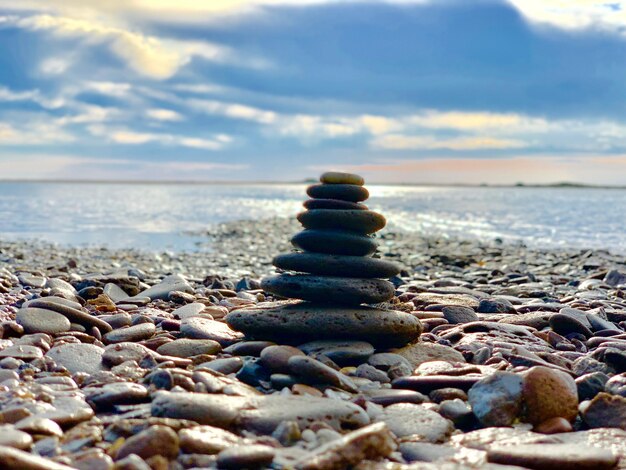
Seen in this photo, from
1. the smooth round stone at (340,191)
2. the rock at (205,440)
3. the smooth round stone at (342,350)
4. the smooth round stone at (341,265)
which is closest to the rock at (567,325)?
the smooth round stone at (341,265)

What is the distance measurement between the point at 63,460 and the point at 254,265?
14.6 meters

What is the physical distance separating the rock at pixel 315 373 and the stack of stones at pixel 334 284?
3.53 feet

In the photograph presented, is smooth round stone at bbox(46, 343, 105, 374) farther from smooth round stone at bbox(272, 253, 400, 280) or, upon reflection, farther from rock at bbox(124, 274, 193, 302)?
rock at bbox(124, 274, 193, 302)

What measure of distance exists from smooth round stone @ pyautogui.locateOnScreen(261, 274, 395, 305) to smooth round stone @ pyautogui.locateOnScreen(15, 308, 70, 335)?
79.4 inches

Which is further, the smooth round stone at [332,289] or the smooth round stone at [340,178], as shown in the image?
the smooth round stone at [340,178]

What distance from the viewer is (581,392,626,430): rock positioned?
15.0 feet

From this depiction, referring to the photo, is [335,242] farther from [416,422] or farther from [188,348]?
[416,422]

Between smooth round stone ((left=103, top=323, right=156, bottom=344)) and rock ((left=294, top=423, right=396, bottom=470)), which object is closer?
rock ((left=294, top=423, right=396, bottom=470))

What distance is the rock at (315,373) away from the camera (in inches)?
192

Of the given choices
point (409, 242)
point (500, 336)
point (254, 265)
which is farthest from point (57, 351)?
point (409, 242)

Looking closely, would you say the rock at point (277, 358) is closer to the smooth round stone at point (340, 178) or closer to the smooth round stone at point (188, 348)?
the smooth round stone at point (188, 348)

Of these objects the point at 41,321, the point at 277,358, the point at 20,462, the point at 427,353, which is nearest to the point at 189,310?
the point at 41,321

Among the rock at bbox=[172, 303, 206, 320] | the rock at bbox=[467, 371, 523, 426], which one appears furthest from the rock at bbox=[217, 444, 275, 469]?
the rock at bbox=[172, 303, 206, 320]

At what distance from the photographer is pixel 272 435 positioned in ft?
13.2
